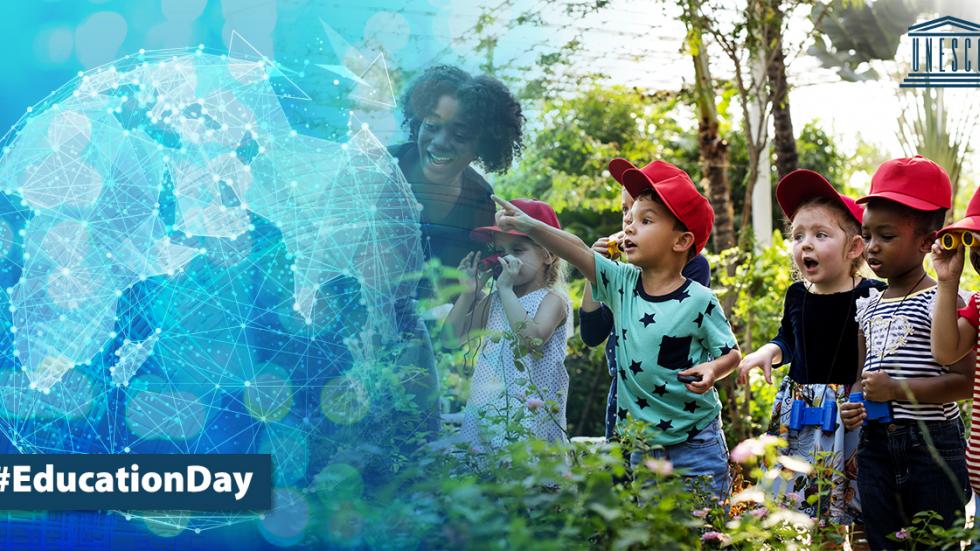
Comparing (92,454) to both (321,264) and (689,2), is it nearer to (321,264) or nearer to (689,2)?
(321,264)

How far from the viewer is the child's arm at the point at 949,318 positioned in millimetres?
2801

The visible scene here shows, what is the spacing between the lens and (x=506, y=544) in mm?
2121

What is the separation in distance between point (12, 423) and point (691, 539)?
8.10 feet

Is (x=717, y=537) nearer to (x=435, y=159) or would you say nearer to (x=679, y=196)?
(x=679, y=196)

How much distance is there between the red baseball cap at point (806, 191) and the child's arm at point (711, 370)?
59 centimetres

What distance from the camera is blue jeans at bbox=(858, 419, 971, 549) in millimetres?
2977

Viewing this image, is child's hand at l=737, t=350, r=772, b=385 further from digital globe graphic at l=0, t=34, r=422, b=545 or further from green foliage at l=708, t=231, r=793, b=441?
green foliage at l=708, t=231, r=793, b=441

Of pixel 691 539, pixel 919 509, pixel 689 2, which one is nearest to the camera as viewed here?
pixel 691 539

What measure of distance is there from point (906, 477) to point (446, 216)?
172 centimetres

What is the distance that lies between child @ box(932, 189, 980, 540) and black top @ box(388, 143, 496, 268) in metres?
1.57

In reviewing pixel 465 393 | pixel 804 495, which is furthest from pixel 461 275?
pixel 804 495

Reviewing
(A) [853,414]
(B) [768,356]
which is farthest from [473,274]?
(A) [853,414]

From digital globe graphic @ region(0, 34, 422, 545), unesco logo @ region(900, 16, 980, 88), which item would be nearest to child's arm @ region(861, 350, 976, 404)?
digital globe graphic @ region(0, 34, 422, 545)

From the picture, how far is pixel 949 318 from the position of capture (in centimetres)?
284
